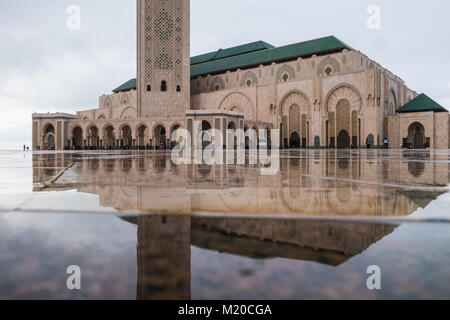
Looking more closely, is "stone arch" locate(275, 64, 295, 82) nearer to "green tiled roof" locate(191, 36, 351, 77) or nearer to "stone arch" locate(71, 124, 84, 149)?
"green tiled roof" locate(191, 36, 351, 77)

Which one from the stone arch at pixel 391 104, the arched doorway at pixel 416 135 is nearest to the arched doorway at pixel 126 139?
the stone arch at pixel 391 104

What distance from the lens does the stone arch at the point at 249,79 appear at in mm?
31453

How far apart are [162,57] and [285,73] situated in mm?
11092

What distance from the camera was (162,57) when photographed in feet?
89.4

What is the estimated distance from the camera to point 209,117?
24.4 meters

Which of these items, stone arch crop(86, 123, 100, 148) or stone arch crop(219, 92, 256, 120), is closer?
stone arch crop(86, 123, 100, 148)

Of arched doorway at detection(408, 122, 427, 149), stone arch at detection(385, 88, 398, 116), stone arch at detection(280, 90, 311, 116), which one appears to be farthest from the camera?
arched doorway at detection(408, 122, 427, 149)

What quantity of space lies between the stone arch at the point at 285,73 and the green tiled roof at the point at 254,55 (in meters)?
0.93

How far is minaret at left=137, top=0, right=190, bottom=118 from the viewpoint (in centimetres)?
2689

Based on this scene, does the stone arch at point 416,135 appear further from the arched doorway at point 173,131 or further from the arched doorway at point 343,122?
the arched doorway at point 173,131

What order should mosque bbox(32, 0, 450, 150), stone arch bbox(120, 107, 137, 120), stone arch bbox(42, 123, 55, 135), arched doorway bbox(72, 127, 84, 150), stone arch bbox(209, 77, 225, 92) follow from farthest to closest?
stone arch bbox(120, 107, 137, 120)
stone arch bbox(209, 77, 225, 92)
arched doorway bbox(72, 127, 84, 150)
stone arch bbox(42, 123, 55, 135)
mosque bbox(32, 0, 450, 150)

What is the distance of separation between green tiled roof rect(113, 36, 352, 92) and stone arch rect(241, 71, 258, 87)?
3.02 ft

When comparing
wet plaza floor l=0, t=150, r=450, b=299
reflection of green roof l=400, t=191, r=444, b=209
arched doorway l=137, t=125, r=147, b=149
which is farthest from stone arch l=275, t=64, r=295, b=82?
wet plaza floor l=0, t=150, r=450, b=299
